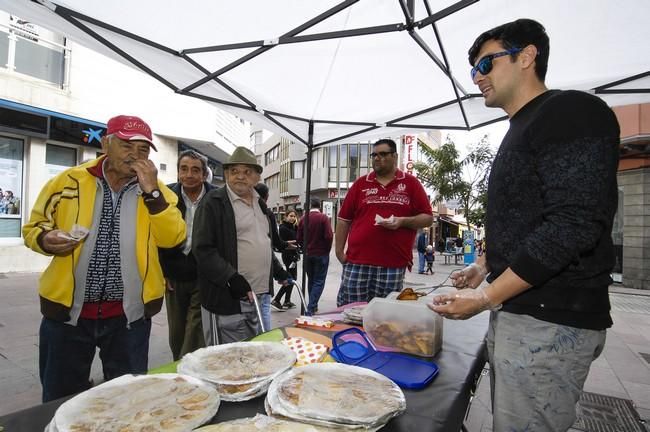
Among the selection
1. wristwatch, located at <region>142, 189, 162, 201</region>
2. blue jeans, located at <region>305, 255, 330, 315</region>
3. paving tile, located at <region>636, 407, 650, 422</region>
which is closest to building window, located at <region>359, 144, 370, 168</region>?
blue jeans, located at <region>305, 255, 330, 315</region>

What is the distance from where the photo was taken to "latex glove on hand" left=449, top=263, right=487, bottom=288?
1793 mm

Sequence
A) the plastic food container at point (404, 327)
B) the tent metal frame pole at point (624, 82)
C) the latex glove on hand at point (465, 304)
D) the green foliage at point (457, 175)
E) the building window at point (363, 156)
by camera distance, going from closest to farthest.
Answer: the latex glove on hand at point (465, 304) < the plastic food container at point (404, 327) < the tent metal frame pole at point (624, 82) < the green foliage at point (457, 175) < the building window at point (363, 156)

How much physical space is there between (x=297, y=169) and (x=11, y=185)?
99.8 feet

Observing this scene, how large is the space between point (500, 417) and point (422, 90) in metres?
4.01

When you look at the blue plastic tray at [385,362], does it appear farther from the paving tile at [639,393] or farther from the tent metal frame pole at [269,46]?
the paving tile at [639,393]

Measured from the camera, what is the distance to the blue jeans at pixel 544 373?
1255 millimetres

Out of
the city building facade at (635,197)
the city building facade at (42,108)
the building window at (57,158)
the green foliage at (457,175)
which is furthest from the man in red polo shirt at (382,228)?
the green foliage at (457,175)

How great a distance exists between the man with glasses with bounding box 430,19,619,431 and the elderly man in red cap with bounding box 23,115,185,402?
1.64 meters

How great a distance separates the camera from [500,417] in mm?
1330

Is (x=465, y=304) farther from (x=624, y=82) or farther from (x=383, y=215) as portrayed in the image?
(x=624, y=82)

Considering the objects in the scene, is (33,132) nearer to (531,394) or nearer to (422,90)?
(422,90)

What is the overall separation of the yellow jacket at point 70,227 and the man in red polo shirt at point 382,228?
1887 mm

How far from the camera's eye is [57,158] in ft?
32.2

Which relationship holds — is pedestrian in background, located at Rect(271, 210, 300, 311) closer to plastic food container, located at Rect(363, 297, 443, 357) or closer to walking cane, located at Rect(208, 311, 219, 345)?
walking cane, located at Rect(208, 311, 219, 345)
